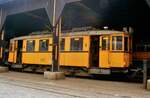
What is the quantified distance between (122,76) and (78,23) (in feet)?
30.3

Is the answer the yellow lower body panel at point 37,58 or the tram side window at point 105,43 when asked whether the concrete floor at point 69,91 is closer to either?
the tram side window at point 105,43

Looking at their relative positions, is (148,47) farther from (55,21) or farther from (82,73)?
(55,21)

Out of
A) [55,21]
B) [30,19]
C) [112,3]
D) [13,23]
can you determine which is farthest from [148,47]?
[13,23]

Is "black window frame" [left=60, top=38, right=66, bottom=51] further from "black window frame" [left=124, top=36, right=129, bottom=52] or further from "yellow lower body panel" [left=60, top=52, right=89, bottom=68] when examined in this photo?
"black window frame" [left=124, top=36, right=129, bottom=52]

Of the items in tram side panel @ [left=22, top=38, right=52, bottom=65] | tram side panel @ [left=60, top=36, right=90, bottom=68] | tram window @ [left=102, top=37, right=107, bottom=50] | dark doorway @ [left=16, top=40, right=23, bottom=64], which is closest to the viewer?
tram window @ [left=102, top=37, right=107, bottom=50]

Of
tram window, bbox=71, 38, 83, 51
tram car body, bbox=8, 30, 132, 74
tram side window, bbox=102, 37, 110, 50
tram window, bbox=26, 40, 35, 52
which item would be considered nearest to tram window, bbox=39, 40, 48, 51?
tram car body, bbox=8, 30, 132, 74

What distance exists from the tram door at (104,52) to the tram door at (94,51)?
51 centimetres

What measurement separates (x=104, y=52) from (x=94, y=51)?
102cm

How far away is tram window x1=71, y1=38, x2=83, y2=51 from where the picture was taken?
64.3 ft

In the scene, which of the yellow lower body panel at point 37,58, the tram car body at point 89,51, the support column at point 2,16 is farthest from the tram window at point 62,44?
the support column at point 2,16

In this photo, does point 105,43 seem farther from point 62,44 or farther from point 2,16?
point 2,16

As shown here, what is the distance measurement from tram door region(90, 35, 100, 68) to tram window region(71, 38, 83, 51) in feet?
2.52

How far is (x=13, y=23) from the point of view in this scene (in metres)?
33.3

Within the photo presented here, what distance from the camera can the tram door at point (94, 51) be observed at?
62.9 feet
